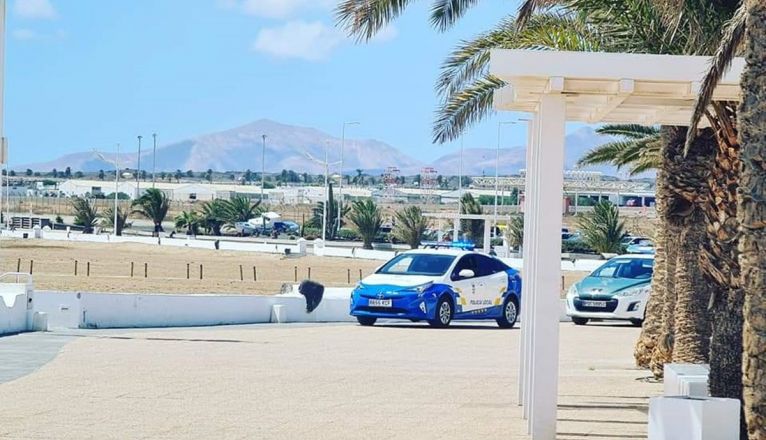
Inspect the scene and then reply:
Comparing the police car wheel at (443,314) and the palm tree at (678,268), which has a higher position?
the palm tree at (678,268)

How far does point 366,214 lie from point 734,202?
234ft

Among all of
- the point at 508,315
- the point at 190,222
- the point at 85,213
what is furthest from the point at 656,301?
the point at 190,222

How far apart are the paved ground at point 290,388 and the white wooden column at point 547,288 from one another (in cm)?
54

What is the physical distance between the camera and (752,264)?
771 cm

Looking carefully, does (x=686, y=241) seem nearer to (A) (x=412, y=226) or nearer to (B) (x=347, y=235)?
(A) (x=412, y=226)

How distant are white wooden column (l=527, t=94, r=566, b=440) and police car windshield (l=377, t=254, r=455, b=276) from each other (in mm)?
14149

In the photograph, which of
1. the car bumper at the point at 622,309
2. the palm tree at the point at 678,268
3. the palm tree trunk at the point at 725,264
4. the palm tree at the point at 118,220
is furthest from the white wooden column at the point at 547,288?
the palm tree at the point at 118,220

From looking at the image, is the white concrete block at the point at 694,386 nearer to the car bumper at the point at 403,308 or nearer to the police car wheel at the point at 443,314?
the car bumper at the point at 403,308

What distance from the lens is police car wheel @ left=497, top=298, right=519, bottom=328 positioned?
25688mm

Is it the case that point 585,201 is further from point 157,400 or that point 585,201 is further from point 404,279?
point 157,400

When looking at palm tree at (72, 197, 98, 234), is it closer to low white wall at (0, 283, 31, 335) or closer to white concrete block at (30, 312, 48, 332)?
white concrete block at (30, 312, 48, 332)

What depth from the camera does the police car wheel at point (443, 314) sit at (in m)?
24.2

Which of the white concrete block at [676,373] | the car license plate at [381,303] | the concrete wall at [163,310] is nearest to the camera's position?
the white concrete block at [676,373]

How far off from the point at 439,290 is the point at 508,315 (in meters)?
2.19
